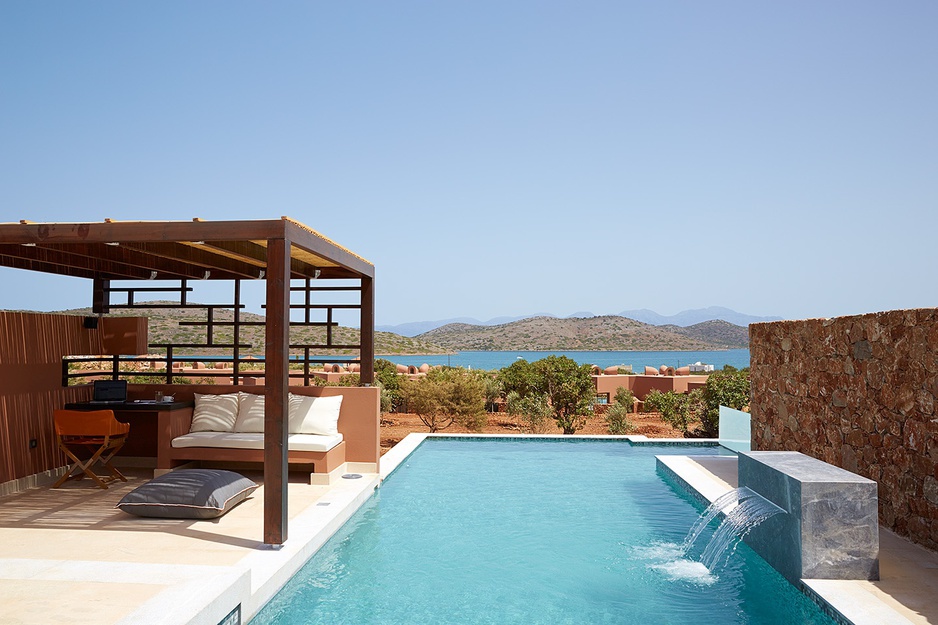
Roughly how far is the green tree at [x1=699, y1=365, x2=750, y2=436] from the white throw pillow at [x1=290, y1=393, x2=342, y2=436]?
360 inches

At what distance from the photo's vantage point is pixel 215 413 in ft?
27.7

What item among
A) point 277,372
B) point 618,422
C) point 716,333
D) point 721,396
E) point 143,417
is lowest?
point 618,422

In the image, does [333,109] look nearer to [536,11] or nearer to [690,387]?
[536,11]

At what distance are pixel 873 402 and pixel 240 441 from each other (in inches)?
260

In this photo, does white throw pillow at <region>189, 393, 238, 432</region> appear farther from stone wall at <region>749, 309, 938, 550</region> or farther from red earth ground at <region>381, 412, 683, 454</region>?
stone wall at <region>749, 309, 938, 550</region>

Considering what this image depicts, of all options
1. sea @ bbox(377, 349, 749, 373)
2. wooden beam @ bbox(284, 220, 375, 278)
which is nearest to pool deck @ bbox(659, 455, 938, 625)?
wooden beam @ bbox(284, 220, 375, 278)

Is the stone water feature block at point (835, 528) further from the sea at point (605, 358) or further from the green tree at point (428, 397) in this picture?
the sea at point (605, 358)

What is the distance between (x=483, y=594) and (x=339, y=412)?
4153 mm

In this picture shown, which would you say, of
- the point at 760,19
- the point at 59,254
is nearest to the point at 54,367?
the point at 59,254

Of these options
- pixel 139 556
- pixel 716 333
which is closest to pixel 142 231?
pixel 139 556

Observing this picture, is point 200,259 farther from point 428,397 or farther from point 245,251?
point 428,397

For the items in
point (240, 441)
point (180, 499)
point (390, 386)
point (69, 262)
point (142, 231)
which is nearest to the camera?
point (142, 231)

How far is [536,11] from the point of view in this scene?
17047 mm

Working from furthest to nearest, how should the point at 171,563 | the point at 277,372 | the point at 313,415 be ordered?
the point at 313,415, the point at 277,372, the point at 171,563
